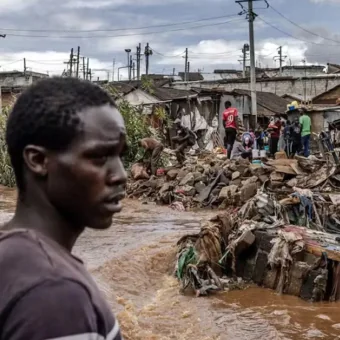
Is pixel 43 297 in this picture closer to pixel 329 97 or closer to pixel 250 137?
pixel 250 137

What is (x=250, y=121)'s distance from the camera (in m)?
30.9

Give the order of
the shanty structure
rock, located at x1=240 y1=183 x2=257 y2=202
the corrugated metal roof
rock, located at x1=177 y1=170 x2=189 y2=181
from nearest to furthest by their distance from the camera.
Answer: rock, located at x1=240 y1=183 x2=257 y2=202, rock, located at x1=177 y1=170 x2=189 y2=181, the shanty structure, the corrugated metal roof

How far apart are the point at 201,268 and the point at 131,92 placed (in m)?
25.0

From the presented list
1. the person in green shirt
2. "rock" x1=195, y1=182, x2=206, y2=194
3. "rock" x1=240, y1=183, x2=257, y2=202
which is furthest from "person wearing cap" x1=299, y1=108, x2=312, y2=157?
"rock" x1=240, y1=183, x2=257, y2=202

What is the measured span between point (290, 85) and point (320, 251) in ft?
123

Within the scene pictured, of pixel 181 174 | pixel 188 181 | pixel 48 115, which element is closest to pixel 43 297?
pixel 48 115

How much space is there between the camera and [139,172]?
Result: 58.9 feet

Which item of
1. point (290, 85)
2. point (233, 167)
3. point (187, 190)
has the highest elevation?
point (290, 85)

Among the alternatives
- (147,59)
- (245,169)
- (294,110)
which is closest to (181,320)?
(245,169)

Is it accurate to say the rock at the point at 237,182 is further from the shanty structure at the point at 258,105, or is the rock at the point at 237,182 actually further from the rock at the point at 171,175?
the shanty structure at the point at 258,105

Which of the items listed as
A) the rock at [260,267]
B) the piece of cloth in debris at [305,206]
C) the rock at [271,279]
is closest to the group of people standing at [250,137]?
the piece of cloth in debris at [305,206]

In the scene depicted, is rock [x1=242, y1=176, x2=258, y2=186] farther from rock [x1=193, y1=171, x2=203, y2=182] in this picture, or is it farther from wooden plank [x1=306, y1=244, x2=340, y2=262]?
wooden plank [x1=306, y1=244, x2=340, y2=262]

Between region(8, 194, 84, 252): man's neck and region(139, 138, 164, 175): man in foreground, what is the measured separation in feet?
54.4

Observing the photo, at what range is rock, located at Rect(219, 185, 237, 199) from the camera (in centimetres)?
1501
